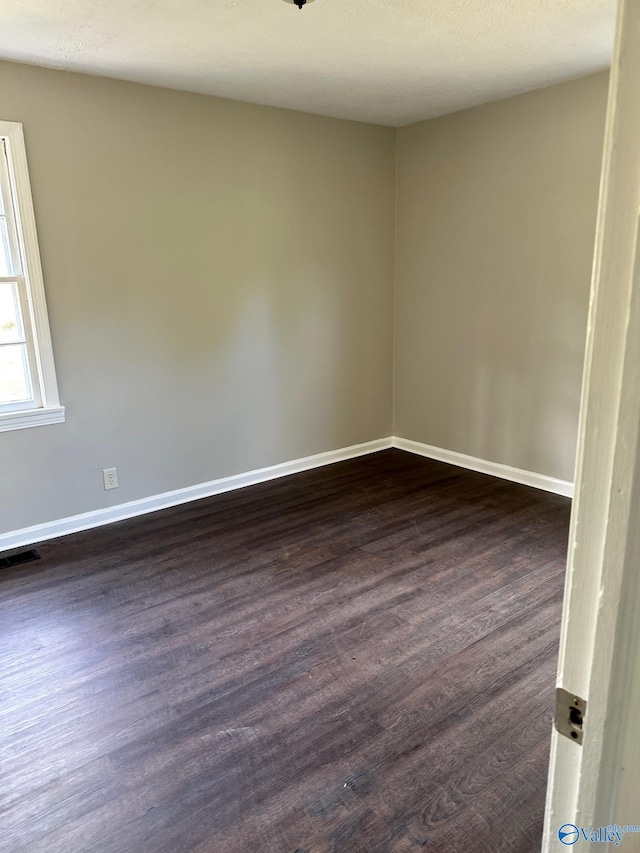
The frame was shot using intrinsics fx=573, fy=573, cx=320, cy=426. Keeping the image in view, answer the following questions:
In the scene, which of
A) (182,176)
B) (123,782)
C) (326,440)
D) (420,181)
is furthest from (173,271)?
(123,782)

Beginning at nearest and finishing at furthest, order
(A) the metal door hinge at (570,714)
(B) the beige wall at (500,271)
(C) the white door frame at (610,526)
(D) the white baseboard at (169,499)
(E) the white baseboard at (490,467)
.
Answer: (C) the white door frame at (610,526) < (A) the metal door hinge at (570,714) < (D) the white baseboard at (169,499) < (B) the beige wall at (500,271) < (E) the white baseboard at (490,467)

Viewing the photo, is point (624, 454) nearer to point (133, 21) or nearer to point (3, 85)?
point (133, 21)

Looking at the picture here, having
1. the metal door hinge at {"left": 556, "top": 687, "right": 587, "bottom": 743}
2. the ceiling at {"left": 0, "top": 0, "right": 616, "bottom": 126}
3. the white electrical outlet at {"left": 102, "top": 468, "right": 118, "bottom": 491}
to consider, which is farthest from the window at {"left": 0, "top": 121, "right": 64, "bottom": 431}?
the metal door hinge at {"left": 556, "top": 687, "right": 587, "bottom": 743}

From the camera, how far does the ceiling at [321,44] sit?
231 cm

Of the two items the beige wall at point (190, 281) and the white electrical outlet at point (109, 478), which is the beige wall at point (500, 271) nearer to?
the beige wall at point (190, 281)

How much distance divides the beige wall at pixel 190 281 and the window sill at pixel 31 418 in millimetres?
55

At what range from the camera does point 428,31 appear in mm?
2555

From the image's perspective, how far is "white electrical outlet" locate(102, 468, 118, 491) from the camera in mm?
3477

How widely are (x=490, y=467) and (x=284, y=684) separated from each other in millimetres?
2608

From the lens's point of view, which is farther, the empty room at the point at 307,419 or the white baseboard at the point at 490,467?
the white baseboard at the point at 490,467

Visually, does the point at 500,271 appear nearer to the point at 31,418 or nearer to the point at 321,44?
the point at 321,44

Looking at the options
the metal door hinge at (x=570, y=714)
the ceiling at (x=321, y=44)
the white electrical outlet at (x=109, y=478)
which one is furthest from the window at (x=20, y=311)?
the metal door hinge at (x=570, y=714)

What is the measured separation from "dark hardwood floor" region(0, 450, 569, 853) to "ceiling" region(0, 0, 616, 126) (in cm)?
248

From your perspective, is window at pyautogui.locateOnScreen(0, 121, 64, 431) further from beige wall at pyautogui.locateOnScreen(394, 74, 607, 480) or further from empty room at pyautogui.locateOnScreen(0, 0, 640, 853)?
beige wall at pyautogui.locateOnScreen(394, 74, 607, 480)
